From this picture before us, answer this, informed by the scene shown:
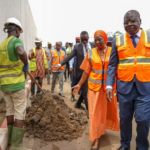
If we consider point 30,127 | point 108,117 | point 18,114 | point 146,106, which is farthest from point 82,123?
point 146,106

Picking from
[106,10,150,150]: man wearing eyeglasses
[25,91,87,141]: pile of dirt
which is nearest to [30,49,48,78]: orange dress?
[25,91,87,141]: pile of dirt

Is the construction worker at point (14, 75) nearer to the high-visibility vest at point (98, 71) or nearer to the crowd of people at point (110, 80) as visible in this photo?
the crowd of people at point (110, 80)

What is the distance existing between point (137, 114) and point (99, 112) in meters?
0.79

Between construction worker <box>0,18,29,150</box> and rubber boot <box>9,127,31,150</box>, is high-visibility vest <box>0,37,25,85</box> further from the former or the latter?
rubber boot <box>9,127,31,150</box>

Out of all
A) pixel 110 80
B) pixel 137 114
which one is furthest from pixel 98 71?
pixel 137 114

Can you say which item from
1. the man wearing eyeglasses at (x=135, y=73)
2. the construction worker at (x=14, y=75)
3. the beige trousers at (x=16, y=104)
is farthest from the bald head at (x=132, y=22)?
the beige trousers at (x=16, y=104)

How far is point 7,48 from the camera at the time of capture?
2.47 meters

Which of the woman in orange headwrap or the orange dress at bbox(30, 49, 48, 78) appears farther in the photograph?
the orange dress at bbox(30, 49, 48, 78)

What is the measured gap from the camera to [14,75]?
2.58m

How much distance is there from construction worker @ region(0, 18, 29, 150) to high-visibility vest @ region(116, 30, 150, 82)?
4.55ft

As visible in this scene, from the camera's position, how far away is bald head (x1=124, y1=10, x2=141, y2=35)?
2254 mm

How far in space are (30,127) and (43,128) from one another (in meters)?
0.31

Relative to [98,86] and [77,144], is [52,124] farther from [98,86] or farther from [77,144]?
[98,86]

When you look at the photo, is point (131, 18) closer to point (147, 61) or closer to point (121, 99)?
point (147, 61)
